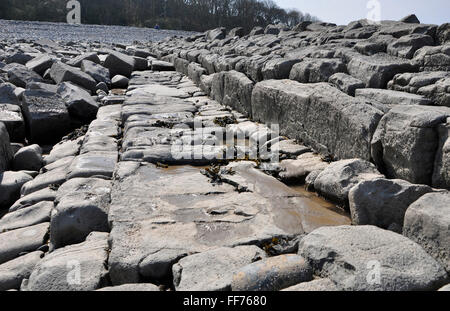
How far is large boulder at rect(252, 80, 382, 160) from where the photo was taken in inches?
136

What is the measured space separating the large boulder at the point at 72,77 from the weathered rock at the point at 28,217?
226 inches

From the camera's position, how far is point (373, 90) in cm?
386

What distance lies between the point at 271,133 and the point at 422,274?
3092 millimetres

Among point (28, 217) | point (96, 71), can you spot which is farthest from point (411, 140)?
point (96, 71)

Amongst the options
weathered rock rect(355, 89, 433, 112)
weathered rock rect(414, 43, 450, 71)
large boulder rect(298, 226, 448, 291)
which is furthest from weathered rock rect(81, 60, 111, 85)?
large boulder rect(298, 226, 448, 291)

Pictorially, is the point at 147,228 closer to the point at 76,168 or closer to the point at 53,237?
the point at 53,237

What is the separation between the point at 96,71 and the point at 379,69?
7.96 meters

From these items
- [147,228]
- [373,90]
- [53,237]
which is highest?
[373,90]

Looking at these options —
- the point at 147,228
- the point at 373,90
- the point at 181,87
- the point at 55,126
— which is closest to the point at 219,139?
the point at 373,90

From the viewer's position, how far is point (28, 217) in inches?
147

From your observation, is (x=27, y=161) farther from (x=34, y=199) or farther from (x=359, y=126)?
(x=359, y=126)

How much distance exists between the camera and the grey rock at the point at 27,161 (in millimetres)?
5323

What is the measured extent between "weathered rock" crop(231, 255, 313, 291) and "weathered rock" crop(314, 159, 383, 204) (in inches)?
43.9
